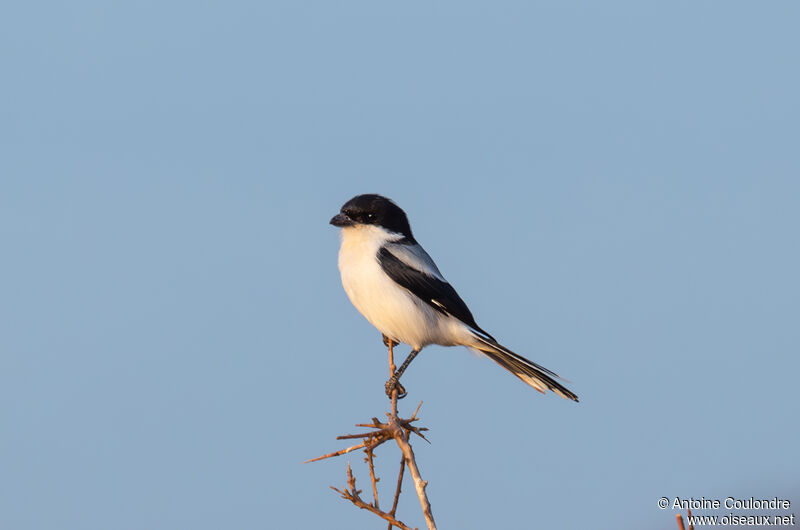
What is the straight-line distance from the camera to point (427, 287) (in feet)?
25.0

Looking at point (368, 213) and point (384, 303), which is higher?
point (368, 213)

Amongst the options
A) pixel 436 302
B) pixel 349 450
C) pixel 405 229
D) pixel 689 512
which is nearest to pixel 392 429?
pixel 349 450

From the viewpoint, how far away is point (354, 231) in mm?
7906

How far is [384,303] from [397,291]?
5.8 inches

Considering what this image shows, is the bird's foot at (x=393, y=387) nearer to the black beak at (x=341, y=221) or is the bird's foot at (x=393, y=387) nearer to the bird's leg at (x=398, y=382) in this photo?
the bird's leg at (x=398, y=382)

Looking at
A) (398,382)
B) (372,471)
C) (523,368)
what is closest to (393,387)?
(398,382)

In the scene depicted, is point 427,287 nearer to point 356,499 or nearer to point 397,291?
point 397,291

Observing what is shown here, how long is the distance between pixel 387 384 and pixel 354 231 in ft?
4.56

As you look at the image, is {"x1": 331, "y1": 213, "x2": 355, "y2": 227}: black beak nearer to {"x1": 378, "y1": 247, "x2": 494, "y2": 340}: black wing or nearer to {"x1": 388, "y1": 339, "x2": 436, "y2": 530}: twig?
{"x1": 378, "y1": 247, "x2": 494, "y2": 340}: black wing

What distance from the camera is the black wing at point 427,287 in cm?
757

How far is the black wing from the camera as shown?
7570 millimetres

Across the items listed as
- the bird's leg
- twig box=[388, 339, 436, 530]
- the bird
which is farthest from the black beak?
twig box=[388, 339, 436, 530]

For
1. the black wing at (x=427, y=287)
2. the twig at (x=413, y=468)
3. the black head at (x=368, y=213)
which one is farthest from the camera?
the black head at (x=368, y=213)

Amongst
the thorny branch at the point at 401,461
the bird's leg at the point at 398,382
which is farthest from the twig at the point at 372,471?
the bird's leg at the point at 398,382
